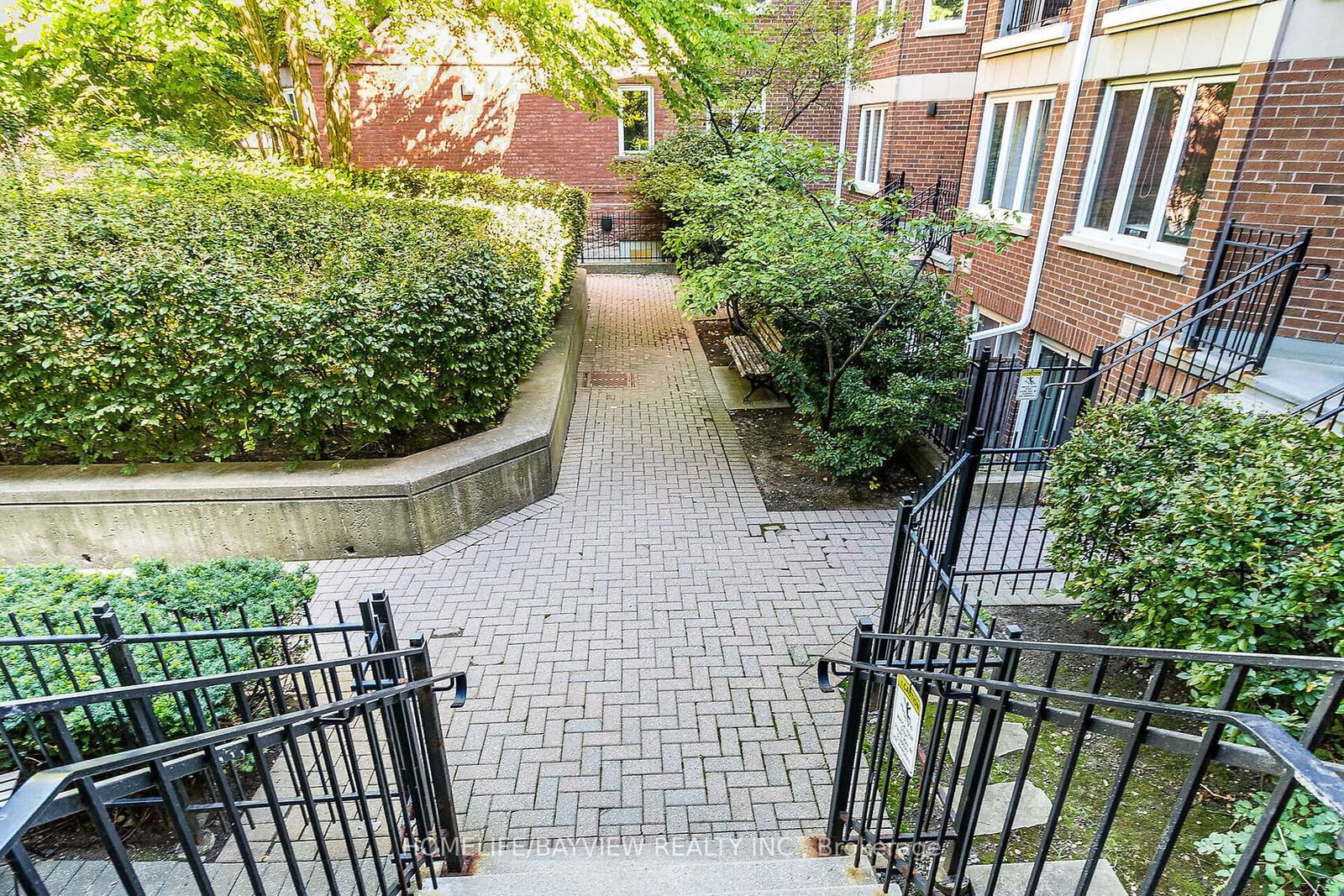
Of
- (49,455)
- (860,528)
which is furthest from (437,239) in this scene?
(860,528)

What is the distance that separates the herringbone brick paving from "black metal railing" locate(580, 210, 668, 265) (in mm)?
12236

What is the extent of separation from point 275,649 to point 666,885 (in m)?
2.56

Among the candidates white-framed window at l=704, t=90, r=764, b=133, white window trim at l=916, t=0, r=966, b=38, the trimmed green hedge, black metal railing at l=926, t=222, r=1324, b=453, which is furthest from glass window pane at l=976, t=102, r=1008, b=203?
the trimmed green hedge

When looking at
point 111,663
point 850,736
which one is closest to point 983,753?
point 850,736

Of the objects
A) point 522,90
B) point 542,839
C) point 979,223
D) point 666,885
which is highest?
point 522,90

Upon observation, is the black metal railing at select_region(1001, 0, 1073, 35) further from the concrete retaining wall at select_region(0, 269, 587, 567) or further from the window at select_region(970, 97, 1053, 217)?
the concrete retaining wall at select_region(0, 269, 587, 567)

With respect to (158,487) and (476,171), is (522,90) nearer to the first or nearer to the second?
(476,171)

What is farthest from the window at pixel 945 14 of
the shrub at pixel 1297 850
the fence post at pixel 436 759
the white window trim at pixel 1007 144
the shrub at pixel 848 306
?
the fence post at pixel 436 759

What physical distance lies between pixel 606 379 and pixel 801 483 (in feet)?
14.6

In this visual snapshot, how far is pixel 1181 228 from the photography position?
675 centimetres

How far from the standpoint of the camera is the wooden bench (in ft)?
→ 31.5

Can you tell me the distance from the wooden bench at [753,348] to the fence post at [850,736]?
6069 mm

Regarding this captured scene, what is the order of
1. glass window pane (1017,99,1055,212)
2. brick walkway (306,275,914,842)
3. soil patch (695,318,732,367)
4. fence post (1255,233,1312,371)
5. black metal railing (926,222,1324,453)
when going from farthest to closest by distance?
soil patch (695,318,732,367) < glass window pane (1017,99,1055,212) < black metal railing (926,222,1324,453) < fence post (1255,233,1312,371) < brick walkway (306,275,914,842)

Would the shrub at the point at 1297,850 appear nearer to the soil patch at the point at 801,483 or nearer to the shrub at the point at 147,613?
the shrub at the point at 147,613
